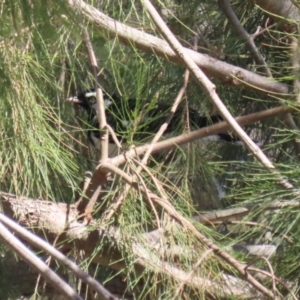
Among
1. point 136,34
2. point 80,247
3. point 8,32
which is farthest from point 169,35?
point 80,247

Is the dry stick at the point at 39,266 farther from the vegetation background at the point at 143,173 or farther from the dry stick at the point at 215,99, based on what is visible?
the dry stick at the point at 215,99

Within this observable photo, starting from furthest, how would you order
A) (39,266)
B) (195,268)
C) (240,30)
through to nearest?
(240,30) → (195,268) → (39,266)

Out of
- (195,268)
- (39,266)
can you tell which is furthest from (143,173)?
(39,266)

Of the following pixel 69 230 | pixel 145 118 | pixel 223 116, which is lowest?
pixel 69 230

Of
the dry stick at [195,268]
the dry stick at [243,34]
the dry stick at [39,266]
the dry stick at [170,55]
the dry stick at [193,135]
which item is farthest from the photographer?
the dry stick at [243,34]

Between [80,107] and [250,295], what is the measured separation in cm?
86

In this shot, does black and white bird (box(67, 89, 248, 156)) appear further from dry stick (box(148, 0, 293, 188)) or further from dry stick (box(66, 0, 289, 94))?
dry stick (box(148, 0, 293, 188))

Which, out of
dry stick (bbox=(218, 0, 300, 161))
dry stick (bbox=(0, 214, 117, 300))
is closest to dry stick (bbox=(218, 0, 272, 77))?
dry stick (bbox=(218, 0, 300, 161))

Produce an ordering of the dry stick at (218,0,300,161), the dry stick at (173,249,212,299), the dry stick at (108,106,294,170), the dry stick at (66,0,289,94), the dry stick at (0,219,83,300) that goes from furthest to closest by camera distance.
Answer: the dry stick at (218,0,300,161) < the dry stick at (108,106,294,170) < the dry stick at (66,0,289,94) < the dry stick at (173,249,212,299) < the dry stick at (0,219,83,300)

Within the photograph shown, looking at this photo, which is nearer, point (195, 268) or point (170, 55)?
point (195, 268)

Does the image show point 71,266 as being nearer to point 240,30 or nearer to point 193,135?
point 193,135

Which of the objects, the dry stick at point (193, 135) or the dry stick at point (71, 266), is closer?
the dry stick at point (71, 266)

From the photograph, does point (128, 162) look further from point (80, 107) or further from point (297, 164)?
point (80, 107)

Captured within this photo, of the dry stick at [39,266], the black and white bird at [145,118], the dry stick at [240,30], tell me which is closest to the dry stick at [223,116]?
the dry stick at [39,266]
